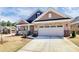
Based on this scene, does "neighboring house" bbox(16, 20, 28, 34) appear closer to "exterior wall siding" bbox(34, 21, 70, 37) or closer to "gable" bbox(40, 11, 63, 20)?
"exterior wall siding" bbox(34, 21, 70, 37)

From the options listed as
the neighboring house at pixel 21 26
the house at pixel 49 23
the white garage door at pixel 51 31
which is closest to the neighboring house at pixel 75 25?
the house at pixel 49 23

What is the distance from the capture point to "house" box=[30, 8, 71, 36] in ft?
15.4

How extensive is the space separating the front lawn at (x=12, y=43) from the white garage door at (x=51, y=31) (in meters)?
0.33

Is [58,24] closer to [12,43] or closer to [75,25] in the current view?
[75,25]

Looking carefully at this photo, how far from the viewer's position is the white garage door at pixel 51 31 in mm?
4785

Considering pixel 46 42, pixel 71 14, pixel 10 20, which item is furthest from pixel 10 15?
pixel 71 14

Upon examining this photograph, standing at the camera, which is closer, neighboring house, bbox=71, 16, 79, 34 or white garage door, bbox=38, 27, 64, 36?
neighboring house, bbox=71, 16, 79, 34

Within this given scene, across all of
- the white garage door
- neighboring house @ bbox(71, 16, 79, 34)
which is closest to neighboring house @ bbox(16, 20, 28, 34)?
the white garage door

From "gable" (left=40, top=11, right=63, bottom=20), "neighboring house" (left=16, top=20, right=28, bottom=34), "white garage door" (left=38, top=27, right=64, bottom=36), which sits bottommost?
"white garage door" (left=38, top=27, right=64, bottom=36)

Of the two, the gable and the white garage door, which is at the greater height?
the gable

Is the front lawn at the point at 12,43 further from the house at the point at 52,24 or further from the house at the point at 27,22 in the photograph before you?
the house at the point at 52,24

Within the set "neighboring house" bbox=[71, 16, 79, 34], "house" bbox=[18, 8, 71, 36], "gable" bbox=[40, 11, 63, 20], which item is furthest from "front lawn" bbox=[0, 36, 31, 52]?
"neighboring house" bbox=[71, 16, 79, 34]

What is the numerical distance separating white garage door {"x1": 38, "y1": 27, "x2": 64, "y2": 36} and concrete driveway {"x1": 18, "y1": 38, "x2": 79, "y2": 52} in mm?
125
